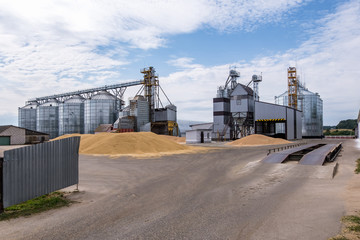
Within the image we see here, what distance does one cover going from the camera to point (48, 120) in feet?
255

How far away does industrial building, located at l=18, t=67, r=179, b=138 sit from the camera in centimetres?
6163

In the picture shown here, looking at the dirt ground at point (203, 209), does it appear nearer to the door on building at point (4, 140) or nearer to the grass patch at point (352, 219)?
the grass patch at point (352, 219)

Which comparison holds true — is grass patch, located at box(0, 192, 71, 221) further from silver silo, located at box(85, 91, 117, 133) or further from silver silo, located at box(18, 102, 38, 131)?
silver silo, located at box(18, 102, 38, 131)

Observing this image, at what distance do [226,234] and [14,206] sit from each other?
6689 mm

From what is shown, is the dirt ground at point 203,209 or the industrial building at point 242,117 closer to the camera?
the dirt ground at point 203,209

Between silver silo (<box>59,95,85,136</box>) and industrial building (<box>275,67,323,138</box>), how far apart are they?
5708cm

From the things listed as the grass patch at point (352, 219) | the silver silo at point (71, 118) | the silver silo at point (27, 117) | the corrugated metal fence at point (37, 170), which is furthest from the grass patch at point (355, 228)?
the silver silo at point (27, 117)

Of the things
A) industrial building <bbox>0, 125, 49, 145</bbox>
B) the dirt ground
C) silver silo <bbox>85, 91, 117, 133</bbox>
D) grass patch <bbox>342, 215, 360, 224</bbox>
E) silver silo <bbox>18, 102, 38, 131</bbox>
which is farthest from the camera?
silver silo <bbox>18, 102, 38, 131</bbox>

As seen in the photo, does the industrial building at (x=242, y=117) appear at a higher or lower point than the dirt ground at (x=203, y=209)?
higher

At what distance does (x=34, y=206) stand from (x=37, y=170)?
1172 millimetres

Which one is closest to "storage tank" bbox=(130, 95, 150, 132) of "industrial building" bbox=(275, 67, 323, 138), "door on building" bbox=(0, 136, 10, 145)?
"door on building" bbox=(0, 136, 10, 145)

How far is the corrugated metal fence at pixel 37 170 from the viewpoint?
308 inches

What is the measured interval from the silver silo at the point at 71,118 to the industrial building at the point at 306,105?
187 feet

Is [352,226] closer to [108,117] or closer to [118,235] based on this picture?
[118,235]
